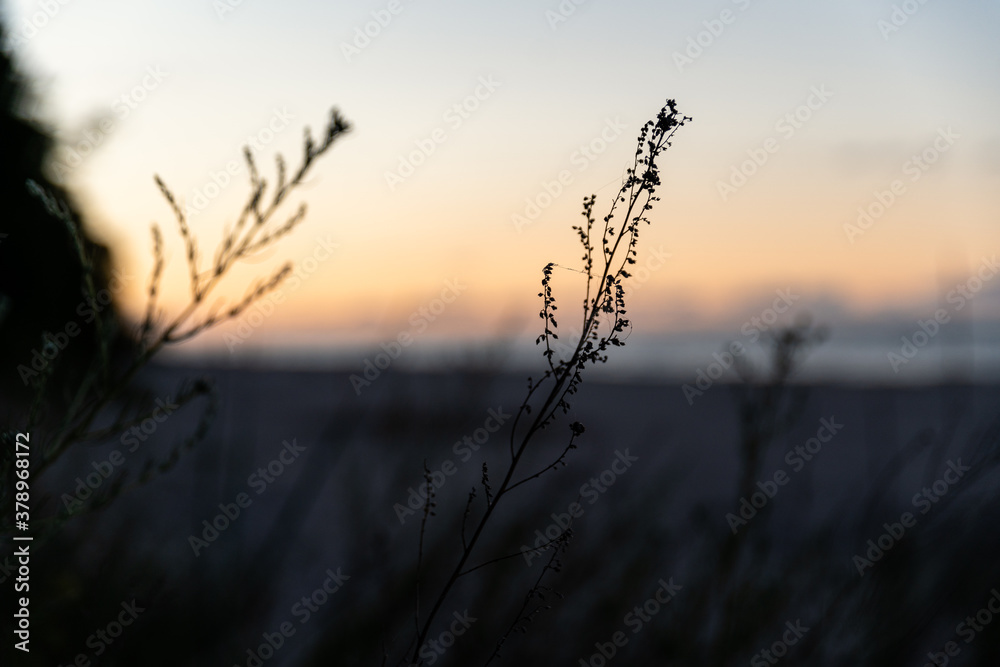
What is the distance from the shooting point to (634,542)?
11.1ft

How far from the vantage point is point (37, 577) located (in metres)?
2.46

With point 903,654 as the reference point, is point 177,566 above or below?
below

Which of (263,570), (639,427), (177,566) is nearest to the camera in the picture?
(263,570)

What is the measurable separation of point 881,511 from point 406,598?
5.36 metres

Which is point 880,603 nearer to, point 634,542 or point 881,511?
point 634,542

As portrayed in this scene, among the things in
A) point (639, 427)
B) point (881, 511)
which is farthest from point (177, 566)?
point (639, 427)

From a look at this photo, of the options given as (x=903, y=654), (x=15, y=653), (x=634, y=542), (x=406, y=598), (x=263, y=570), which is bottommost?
(x=15, y=653)

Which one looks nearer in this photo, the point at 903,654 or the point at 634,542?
the point at 903,654

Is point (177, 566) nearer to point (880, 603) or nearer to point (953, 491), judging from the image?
point (880, 603)

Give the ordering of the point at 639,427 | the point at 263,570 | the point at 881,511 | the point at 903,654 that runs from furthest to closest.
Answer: the point at 639,427 < the point at 881,511 < the point at 263,570 < the point at 903,654

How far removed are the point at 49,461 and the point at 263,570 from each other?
193 centimetres

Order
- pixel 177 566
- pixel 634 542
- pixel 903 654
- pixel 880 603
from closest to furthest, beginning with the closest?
pixel 903 654
pixel 880 603
pixel 634 542
pixel 177 566

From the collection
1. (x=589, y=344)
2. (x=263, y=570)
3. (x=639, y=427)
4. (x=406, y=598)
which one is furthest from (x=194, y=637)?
(x=639, y=427)

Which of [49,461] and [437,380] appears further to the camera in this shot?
[437,380]
